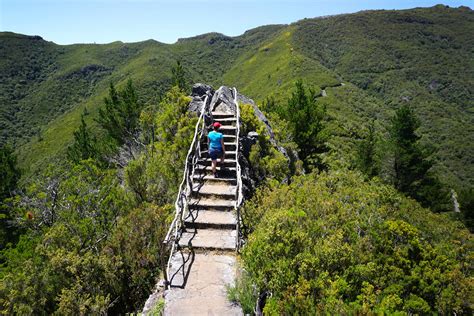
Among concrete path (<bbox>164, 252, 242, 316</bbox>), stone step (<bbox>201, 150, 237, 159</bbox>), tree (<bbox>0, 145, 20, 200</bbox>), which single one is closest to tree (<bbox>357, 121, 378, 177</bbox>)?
stone step (<bbox>201, 150, 237, 159</bbox>)

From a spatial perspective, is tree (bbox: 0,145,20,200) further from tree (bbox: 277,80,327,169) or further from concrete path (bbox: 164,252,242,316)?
concrete path (bbox: 164,252,242,316)

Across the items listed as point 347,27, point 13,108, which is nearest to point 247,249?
point 13,108

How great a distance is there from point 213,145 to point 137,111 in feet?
76.3

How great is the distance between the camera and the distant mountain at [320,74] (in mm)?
87875

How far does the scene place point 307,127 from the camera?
29.2m

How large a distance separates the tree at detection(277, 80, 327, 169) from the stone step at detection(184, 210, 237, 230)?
19.0 m

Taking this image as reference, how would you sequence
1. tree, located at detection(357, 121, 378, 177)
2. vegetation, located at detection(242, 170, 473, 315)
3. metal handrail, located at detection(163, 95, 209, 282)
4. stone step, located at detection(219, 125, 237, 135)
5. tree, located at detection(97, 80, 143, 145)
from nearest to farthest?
1. vegetation, located at detection(242, 170, 473, 315)
2. metal handrail, located at detection(163, 95, 209, 282)
3. stone step, located at detection(219, 125, 237, 135)
4. tree, located at detection(97, 80, 143, 145)
5. tree, located at detection(357, 121, 378, 177)

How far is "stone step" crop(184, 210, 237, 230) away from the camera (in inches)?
369

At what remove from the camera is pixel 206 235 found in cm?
914

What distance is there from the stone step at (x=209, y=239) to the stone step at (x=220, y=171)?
2688mm

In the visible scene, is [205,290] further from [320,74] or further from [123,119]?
[320,74]

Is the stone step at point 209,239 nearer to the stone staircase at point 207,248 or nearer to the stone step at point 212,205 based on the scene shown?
the stone staircase at point 207,248

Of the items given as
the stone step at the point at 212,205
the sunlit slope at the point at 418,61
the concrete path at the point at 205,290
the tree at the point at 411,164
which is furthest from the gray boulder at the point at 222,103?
the sunlit slope at the point at 418,61

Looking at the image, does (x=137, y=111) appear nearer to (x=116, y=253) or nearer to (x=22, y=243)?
(x=22, y=243)
